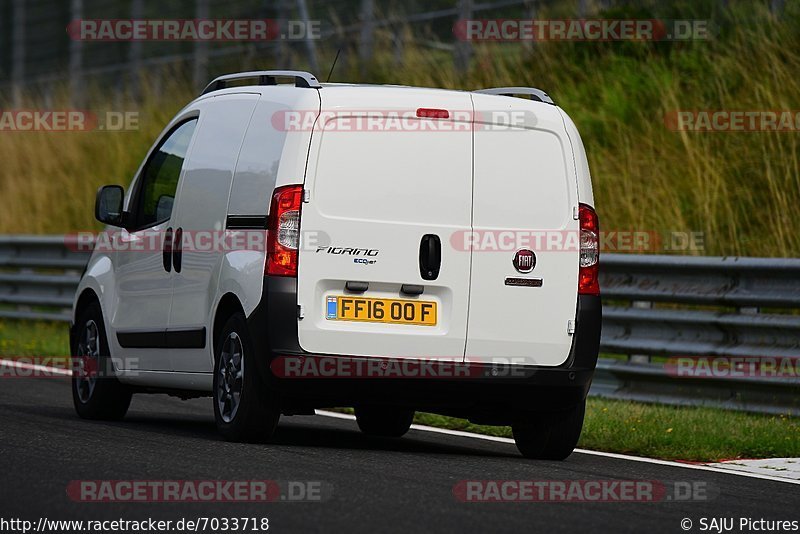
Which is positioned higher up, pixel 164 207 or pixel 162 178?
pixel 162 178

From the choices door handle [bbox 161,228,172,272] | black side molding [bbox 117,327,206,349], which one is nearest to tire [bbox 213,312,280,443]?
black side molding [bbox 117,327,206,349]

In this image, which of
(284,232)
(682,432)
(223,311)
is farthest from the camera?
(682,432)

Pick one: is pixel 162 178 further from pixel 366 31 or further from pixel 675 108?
pixel 366 31

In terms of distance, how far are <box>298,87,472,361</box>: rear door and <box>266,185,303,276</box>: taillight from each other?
0.16ft

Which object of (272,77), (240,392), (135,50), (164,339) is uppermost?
(135,50)

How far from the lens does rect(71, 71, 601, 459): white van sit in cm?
897

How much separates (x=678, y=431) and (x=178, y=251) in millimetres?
3282

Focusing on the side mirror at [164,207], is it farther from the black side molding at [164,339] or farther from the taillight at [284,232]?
the taillight at [284,232]

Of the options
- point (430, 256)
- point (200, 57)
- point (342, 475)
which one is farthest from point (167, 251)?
point (200, 57)

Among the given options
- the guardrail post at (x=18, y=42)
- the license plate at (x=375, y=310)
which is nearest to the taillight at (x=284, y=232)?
the license plate at (x=375, y=310)

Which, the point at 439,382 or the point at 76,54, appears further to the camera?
the point at 76,54

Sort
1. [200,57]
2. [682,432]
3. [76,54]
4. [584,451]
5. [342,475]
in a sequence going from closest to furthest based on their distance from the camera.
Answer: [342,475]
[584,451]
[682,432]
[200,57]
[76,54]

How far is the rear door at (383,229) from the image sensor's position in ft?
29.4

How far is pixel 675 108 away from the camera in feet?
56.1
